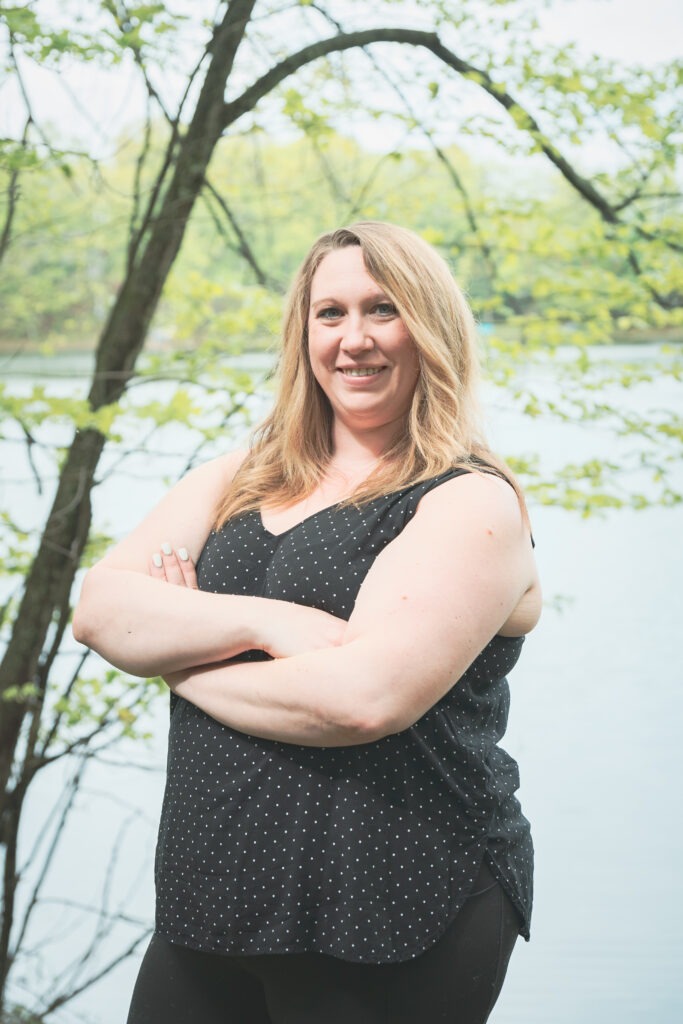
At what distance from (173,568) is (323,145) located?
62.0 inches

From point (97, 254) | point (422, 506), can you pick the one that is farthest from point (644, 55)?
point (422, 506)

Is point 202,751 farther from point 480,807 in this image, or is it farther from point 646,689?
point 646,689

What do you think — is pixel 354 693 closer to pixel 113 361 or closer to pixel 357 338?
pixel 357 338

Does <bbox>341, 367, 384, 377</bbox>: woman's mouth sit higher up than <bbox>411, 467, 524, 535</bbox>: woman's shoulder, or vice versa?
<bbox>341, 367, 384, 377</bbox>: woman's mouth

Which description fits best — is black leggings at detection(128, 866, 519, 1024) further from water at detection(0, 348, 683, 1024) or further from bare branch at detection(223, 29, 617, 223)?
bare branch at detection(223, 29, 617, 223)

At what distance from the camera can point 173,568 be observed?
1.29 metres

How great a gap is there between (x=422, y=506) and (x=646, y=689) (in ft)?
7.64

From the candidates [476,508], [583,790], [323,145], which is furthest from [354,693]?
[583,790]

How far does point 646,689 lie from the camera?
10.6 ft

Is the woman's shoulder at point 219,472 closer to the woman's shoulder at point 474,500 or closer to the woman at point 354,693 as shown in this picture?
the woman at point 354,693

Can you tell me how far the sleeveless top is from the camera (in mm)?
1058

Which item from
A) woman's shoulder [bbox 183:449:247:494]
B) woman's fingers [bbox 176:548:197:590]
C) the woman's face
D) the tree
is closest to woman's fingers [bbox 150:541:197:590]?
woman's fingers [bbox 176:548:197:590]

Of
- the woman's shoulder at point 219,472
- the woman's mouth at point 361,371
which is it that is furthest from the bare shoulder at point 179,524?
the woman's mouth at point 361,371

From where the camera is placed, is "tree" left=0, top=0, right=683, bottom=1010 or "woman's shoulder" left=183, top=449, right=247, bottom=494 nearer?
"woman's shoulder" left=183, top=449, right=247, bottom=494
